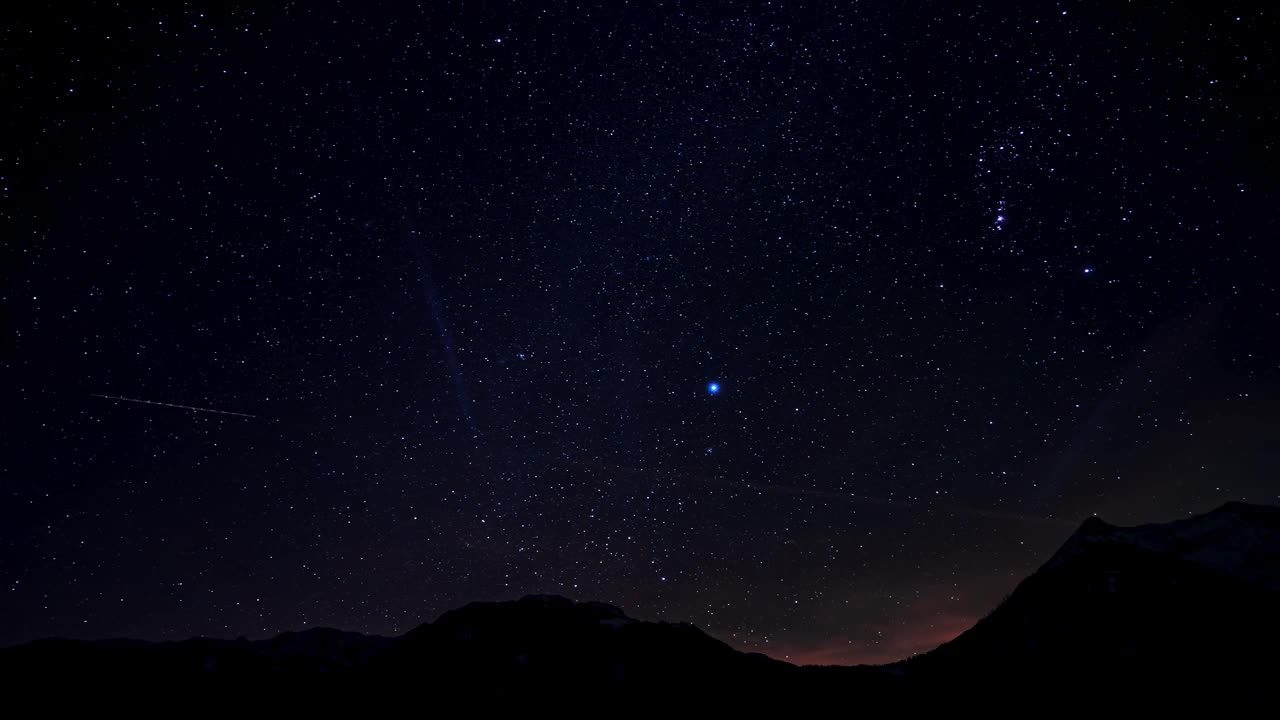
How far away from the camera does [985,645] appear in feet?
66.4

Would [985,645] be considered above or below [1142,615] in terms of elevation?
below

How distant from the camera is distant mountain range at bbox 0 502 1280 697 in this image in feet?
55.0

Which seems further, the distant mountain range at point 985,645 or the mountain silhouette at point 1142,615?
the distant mountain range at point 985,645

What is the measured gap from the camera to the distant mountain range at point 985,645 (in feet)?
55.0

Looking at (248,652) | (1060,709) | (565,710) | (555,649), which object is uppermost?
(248,652)

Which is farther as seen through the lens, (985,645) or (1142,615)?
(985,645)

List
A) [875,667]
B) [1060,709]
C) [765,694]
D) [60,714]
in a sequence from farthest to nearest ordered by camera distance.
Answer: [875,667]
[765,694]
[60,714]
[1060,709]

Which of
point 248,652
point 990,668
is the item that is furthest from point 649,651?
point 248,652

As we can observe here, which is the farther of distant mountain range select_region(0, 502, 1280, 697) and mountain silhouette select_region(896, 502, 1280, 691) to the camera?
distant mountain range select_region(0, 502, 1280, 697)

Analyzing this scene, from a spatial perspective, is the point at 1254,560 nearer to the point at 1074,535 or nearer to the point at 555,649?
the point at 1074,535

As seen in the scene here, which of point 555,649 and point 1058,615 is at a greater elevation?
point 555,649

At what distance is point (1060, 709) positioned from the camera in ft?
53.2

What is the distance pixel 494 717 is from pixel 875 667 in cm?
1511

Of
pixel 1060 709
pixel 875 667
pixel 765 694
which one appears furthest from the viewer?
pixel 875 667
